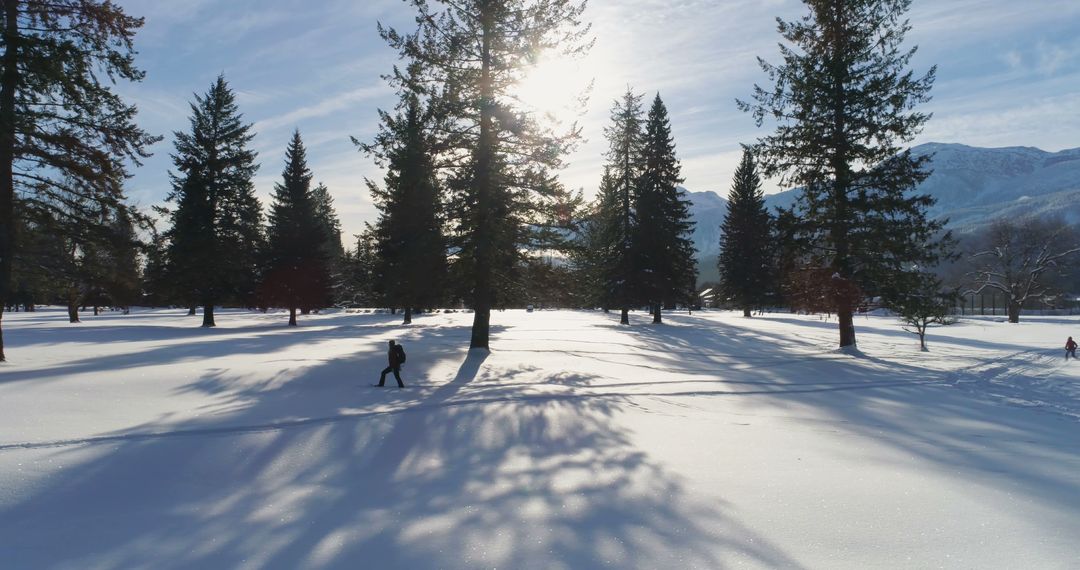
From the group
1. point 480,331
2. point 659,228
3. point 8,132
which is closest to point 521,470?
point 480,331

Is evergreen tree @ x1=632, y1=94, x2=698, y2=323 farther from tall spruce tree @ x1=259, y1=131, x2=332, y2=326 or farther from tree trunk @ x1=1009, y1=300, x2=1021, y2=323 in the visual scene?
tree trunk @ x1=1009, y1=300, x2=1021, y2=323

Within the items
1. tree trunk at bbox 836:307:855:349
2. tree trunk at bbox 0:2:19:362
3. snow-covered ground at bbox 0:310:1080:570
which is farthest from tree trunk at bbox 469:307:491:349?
tree trunk at bbox 836:307:855:349

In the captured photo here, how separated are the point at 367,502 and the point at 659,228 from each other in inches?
1327

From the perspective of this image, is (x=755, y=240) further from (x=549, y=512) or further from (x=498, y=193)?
(x=549, y=512)

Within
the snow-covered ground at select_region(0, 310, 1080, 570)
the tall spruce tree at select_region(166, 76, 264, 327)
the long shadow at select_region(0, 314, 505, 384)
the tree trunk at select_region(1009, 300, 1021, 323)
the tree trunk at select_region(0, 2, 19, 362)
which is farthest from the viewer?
the tree trunk at select_region(1009, 300, 1021, 323)

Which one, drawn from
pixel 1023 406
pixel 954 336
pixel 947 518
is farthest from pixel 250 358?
pixel 954 336

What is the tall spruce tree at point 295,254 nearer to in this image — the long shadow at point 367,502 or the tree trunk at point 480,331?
the tree trunk at point 480,331

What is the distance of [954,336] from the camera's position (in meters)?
32.8

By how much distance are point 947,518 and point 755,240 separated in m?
52.5

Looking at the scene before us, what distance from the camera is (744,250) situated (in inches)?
2144

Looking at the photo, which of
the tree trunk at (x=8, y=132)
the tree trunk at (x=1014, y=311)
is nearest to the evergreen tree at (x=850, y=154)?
the tree trunk at (x=8, y=132)

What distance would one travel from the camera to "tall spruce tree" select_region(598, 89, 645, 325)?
3719 centimetres

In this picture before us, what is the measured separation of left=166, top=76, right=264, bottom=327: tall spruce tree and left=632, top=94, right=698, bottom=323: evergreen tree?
2486 centimetres

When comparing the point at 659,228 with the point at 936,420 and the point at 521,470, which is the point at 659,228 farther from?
the point at 521,470
